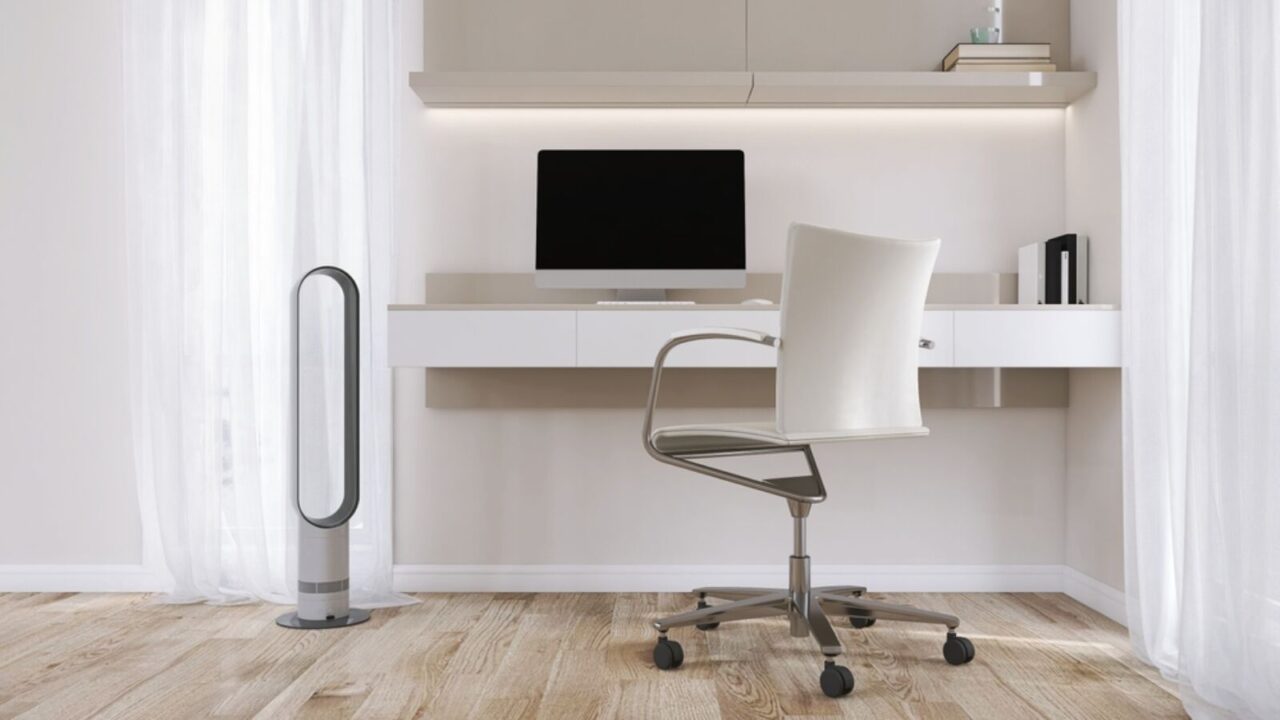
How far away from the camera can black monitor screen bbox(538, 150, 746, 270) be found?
329 centimetres

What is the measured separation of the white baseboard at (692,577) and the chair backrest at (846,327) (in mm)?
1097

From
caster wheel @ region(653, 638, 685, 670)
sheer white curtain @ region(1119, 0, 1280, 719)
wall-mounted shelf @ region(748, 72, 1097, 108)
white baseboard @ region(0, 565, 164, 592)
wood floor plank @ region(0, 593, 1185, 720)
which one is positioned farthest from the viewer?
white baseboard @ region(0, 565, 164, 592)

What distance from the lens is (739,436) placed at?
246 centimetres

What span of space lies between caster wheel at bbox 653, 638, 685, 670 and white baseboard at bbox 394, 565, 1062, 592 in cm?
96

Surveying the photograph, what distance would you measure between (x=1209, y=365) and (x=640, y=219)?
173 centimetres

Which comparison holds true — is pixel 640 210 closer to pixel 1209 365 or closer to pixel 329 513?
pixel 329 513

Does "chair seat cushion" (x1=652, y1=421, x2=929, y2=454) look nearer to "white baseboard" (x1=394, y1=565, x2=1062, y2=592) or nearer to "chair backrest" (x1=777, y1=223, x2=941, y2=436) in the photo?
"chair backrest" (x1=777, y1=223, x2=941, y2=436)

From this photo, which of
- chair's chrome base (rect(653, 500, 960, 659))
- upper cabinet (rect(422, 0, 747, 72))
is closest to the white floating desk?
chair's chrome base (rect(653, 500, 960, 659))

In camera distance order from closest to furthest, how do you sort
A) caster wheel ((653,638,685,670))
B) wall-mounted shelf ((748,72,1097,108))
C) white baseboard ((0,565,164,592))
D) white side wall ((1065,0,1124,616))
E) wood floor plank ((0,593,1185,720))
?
wood floor plank ((0,593,1185,720)) < caster wheel ((653,638,685,670)) < white side wall ((1065,0,1124,616)) < wall-mounted shelf ((748,72,1097,108)) < white baseboard ((0,565,164,592))

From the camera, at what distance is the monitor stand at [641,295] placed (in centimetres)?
331

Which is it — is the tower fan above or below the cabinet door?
below

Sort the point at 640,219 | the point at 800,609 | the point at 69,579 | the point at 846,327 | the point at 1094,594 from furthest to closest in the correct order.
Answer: the point at 69,579 → the point at 640,219 → the point at 1094,594 → the point at 800,609 → the point at 846,327

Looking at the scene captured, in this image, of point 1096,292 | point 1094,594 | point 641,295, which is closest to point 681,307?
point 641,295

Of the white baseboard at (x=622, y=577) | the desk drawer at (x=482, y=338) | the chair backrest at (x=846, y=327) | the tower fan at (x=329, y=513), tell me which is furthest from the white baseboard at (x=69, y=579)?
the chair backrest at (x=846, y=327)
